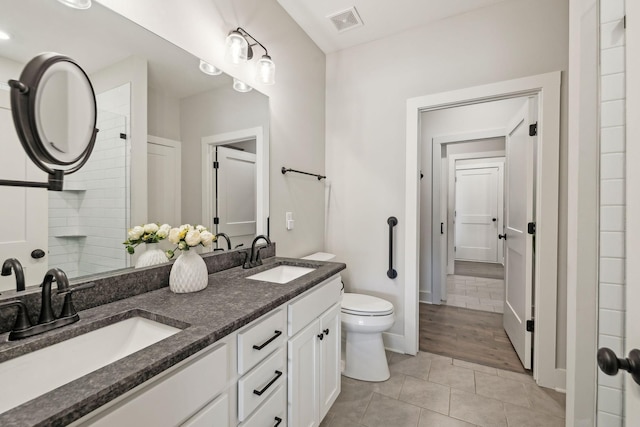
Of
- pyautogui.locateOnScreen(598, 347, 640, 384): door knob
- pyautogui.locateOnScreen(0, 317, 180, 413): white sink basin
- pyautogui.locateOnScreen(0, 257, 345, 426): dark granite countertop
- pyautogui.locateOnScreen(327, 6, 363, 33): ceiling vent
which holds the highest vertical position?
pyautogui.locateOnScreen(327, 6, 363, 33): ceiling vent

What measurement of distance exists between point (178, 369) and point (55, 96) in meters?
0.89

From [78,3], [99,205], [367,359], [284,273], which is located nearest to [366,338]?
[367,359]

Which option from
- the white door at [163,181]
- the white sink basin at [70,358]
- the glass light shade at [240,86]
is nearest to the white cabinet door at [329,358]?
the white sink basin at [70,358]

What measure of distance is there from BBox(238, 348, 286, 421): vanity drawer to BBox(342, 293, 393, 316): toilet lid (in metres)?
0.89

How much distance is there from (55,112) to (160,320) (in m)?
0.72

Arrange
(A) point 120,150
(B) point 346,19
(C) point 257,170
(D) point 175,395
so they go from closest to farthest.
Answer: (D) point 175,395
(A) point 120,150
(C) point 257,170
(B) point 346,19

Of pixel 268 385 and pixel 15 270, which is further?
pixel 268 385

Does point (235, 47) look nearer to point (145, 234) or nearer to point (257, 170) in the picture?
point (257, 170)

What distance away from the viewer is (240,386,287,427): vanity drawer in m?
0.95

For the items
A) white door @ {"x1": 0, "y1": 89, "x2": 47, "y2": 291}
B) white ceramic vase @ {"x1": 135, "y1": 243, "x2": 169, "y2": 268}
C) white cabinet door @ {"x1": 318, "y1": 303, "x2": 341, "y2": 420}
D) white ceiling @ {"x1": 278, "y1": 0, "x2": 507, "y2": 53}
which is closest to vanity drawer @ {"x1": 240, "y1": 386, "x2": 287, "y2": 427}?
white cabinet door @ {"x1": 318, "y1": 303, "x2": 341, "y2": 420}

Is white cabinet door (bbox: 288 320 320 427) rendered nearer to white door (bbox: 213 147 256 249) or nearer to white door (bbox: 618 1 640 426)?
white door (bbox: 213 147 256 249)

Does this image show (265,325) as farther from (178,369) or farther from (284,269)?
(284,269)

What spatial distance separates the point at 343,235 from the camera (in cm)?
260

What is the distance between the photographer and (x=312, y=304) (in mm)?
1334
